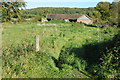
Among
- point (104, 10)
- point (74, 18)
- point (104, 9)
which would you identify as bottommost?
point (74, 18)

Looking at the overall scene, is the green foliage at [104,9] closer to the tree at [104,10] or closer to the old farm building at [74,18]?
the tree at [104,10]

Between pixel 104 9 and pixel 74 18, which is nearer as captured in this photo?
pixel 104 9

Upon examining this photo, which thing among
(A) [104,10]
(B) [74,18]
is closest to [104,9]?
(A) [104,10]

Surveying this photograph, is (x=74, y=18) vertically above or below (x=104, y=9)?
below

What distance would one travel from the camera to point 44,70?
6129 mm

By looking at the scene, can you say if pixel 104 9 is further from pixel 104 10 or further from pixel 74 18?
pixel 74 18

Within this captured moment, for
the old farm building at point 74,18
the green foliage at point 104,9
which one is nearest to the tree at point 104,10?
the green foliage at point 104,9

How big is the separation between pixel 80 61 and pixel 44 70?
160 centimetres

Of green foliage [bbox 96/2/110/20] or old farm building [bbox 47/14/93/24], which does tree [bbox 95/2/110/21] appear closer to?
green foliage [bbox 96/2/110/20]

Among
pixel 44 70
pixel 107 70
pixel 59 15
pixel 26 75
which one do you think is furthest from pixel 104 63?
pixel 59 15

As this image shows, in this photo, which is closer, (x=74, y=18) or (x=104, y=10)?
(x=104, y=10)

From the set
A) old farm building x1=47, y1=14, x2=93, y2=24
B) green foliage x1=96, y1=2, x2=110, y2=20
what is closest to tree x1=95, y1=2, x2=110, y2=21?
green foliage x1=96, y1=2, x2=110, y2=20

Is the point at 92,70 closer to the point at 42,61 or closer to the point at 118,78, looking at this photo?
the point at 118,78

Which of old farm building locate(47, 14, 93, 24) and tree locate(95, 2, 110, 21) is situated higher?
tree locate(95, 2, 110, 21)
